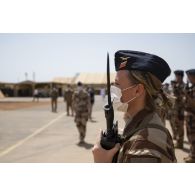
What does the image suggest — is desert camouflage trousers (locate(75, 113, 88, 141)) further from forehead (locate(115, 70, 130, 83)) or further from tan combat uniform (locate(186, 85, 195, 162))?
forehead (locate(115, 70, 130, 83))

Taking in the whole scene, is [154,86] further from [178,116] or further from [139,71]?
[178,116]

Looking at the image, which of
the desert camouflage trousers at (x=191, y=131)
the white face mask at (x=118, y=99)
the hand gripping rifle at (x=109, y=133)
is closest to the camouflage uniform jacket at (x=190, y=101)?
the desert camouflage trousers at (x=191, y=131)

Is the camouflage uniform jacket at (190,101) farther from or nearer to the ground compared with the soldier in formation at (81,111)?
farther from the ground

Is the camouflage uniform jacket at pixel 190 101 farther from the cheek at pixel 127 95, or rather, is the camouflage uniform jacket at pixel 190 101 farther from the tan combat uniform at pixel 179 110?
the cheek at pixel 127 95

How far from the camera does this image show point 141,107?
5.61ft

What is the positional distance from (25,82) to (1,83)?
16.6ft

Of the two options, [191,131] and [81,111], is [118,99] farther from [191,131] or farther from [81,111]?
[81,111]

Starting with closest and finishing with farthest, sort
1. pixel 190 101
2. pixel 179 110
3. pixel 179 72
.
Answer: pixel 190 101 → pixel 179 72 → pixel 179 110

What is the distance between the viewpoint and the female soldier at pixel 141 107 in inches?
57.2

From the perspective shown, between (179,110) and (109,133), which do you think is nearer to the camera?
(109,133)

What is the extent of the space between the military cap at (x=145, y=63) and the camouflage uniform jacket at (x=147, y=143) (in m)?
0.23

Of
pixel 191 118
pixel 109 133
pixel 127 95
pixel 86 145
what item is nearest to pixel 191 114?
pixel 191 118

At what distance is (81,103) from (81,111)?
23 centimetres

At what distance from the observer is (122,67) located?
1786mm
